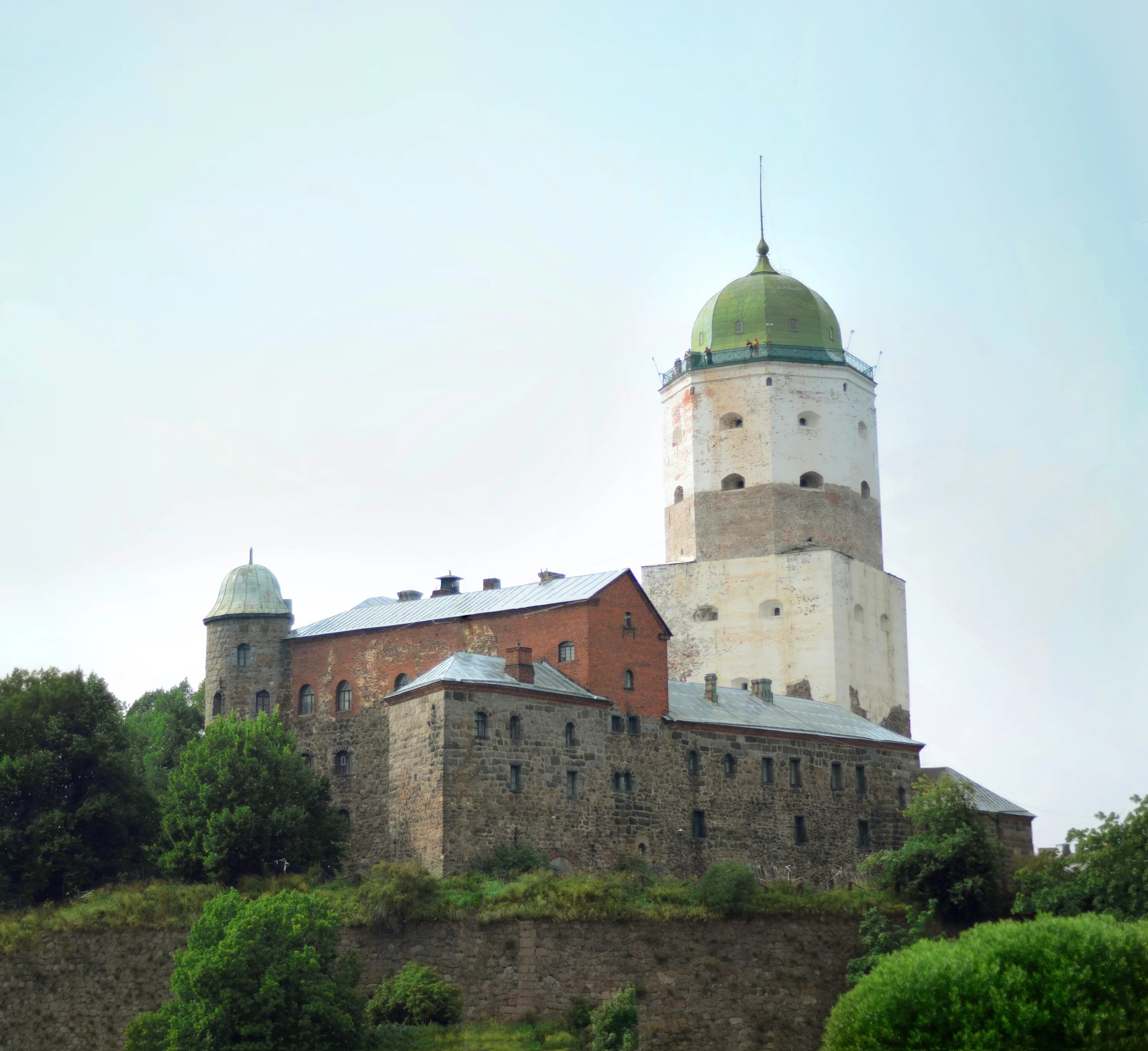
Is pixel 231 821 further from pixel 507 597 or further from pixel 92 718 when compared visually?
pixel 507 597

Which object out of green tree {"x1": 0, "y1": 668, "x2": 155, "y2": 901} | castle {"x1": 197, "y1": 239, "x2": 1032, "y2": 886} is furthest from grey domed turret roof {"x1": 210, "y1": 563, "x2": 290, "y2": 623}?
green tree {"x1": 0, "y1": 668, "x2": 155, "y2": 901}

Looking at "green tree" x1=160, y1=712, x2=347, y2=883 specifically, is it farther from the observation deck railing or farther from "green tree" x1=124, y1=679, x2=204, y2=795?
the observation deck railing

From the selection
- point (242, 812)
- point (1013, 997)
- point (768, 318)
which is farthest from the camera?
point (768, 318)

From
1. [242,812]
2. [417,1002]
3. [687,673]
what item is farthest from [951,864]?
[687,673]

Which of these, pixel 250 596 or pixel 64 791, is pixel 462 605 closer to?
pixel 250 596

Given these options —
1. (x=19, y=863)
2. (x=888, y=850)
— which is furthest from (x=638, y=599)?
(x=19, y=863)

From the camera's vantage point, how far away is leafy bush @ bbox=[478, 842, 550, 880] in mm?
59656

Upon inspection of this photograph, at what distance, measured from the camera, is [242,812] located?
61.4 m

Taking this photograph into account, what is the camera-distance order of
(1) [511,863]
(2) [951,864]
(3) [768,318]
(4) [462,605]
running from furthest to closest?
(3) [768,318], (4) [462,605], (2) [951,864], (1) [511,863]

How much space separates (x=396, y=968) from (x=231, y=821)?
337 inches

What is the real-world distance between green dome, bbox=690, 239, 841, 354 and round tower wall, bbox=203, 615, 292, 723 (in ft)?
88.9

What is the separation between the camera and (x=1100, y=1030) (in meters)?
45.1

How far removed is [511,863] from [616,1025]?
7.80m

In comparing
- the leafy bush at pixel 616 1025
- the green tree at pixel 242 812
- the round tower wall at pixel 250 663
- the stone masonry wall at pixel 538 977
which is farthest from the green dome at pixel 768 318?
the leafy bush at pixel 616 1025
